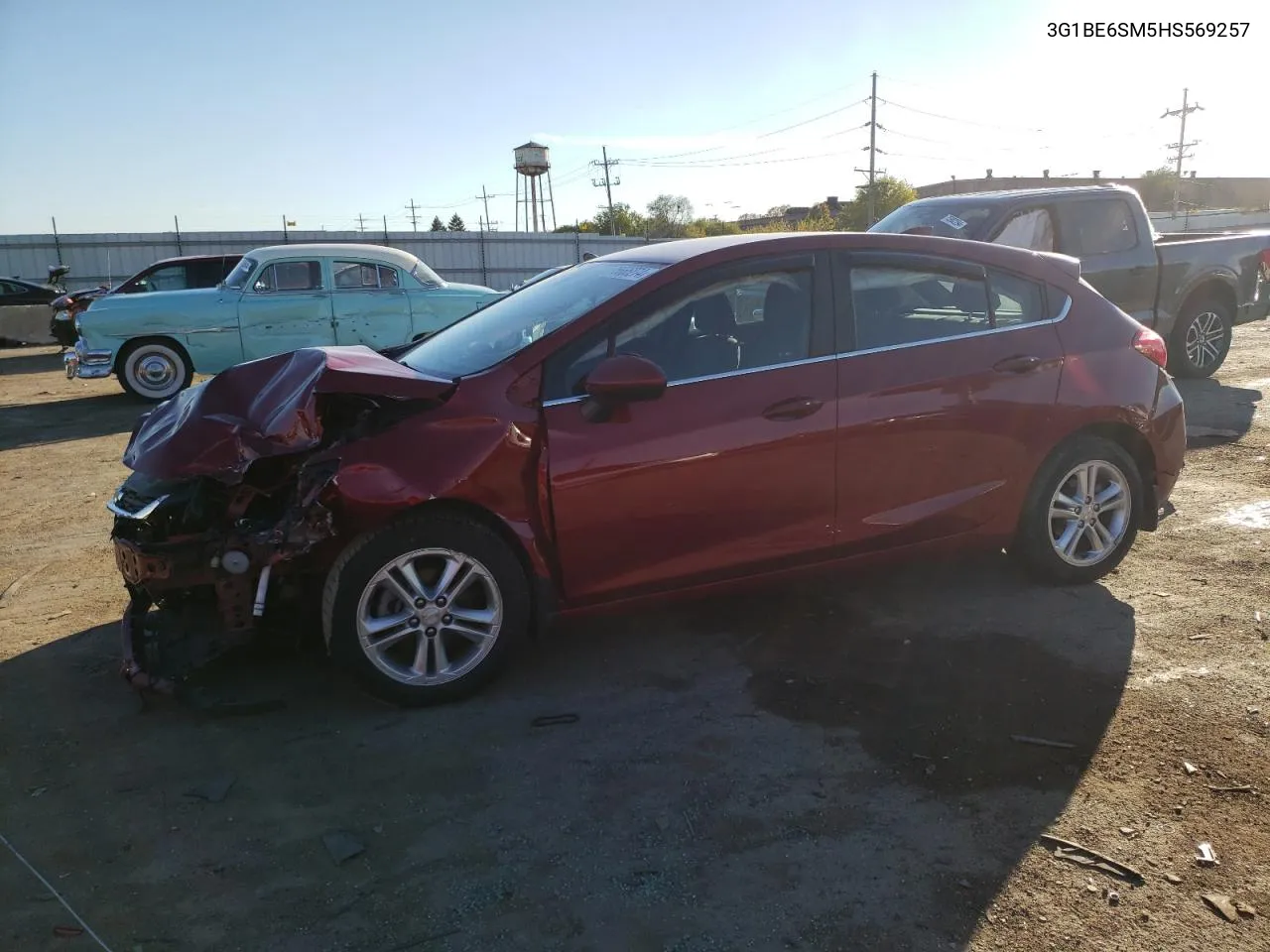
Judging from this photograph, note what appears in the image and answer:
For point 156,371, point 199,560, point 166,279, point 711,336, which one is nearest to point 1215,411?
point 711,336

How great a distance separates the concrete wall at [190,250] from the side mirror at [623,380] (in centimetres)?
2280

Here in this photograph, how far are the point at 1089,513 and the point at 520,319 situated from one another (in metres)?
2.93

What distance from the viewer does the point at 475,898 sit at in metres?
2.63

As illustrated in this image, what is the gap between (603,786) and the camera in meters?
3.18

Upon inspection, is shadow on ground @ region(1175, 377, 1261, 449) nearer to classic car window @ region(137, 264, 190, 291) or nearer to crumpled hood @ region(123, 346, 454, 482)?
crumpled hood @ region(123, 346, 454, 482)

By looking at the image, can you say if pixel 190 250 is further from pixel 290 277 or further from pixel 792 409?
pixel 792 409

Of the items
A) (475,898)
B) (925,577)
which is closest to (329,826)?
(475,898)

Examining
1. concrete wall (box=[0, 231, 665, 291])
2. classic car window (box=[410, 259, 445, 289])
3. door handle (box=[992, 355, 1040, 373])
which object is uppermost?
concrete wall (box=[0, 231, 665, 291])

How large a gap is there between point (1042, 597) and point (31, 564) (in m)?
5.61

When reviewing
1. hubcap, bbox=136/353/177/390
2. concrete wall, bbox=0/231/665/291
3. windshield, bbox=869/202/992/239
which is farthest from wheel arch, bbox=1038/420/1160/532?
concrete wall, bbox=0/231/665/291

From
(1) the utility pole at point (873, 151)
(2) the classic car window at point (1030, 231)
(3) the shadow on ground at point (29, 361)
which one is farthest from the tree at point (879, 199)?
(2) the classic car window at point (1030, 231)

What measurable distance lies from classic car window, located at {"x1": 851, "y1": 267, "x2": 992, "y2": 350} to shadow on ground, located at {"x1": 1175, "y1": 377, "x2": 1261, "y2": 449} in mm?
4175

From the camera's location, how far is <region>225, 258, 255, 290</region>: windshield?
12.1 metres

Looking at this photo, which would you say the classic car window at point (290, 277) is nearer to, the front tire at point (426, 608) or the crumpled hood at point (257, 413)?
the crumpled hood at point (257, 413)
